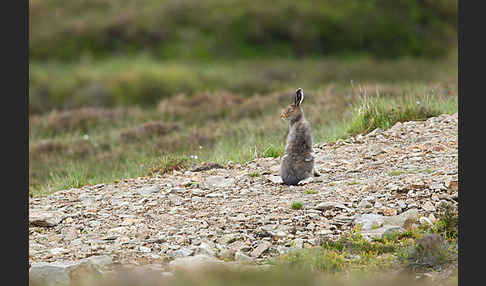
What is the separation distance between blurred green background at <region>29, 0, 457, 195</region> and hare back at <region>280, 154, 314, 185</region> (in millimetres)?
11783

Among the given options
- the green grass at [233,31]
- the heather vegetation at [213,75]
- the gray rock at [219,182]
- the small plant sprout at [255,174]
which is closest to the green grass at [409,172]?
the small plant sprout at [255,174]

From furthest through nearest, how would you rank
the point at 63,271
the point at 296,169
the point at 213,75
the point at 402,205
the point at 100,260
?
the point at 213,75 < the point at 296,169 < the point at 402,205 < the point at 100,260 < the point at 63,271

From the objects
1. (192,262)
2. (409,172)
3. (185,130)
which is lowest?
(185,130)

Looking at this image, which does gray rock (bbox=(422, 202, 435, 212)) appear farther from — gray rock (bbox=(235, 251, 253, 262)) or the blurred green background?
the blurred green background

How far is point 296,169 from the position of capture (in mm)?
10148

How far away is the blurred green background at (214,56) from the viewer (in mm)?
25297

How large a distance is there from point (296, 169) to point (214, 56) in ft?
87.5

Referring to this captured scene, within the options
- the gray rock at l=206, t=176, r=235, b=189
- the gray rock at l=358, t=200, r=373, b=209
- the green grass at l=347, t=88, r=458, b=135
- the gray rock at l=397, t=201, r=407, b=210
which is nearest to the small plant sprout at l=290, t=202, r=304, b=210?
the gray rock at l=358, t=200, r=373, b=209

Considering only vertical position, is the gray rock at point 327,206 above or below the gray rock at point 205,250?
above

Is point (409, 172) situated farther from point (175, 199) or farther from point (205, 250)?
point (205, 250)

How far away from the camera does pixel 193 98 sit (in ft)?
87.5

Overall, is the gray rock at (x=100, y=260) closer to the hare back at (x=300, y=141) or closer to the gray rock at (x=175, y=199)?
the gray rock at (x=175, y=199)

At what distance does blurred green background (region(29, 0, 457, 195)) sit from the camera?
83.0 feet

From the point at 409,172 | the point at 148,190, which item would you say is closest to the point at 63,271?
the point at 148,190
